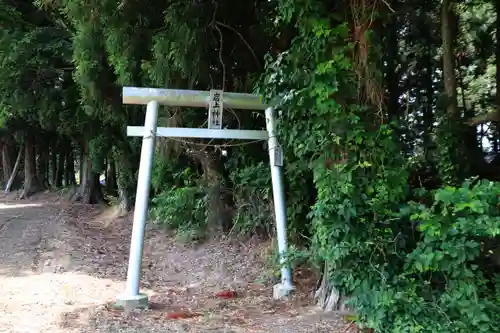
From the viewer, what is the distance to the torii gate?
675 cm

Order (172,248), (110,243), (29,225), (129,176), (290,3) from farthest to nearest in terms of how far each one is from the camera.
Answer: (129,176), (29,225), (110,243), (172,248), (290,3)

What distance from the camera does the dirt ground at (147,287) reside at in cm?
595

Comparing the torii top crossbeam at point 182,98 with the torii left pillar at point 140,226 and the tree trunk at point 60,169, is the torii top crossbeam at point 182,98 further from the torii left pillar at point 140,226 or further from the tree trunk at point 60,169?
the tree trunk at point 60,169

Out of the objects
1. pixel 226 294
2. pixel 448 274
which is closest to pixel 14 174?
pixel 226 294

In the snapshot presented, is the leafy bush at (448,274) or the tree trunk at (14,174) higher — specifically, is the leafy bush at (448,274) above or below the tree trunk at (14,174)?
below

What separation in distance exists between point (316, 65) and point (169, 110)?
4759 mm

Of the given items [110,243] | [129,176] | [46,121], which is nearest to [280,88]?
[110,243]

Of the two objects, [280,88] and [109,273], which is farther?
[109,273]

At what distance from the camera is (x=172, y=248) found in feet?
38.0

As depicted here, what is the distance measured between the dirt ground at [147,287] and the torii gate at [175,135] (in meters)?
0.31

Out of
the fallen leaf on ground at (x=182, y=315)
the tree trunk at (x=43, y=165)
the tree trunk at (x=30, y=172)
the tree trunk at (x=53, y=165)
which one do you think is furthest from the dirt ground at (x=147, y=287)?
the tree trunk at (x=53, y=165)

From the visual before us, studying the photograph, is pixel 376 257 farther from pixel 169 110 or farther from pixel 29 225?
A: pixel 29 225

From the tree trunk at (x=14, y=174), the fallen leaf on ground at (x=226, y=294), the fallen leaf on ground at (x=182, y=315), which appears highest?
the tree trunk at (x=14, y=174)

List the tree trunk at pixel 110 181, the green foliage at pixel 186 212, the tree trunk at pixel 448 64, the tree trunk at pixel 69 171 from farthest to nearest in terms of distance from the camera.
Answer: the tree trunk at pixel 69 171, the tree trunk at pixel 110 181, the green foliage at pixel 186 212, the tree trunk at pixel 448 64
